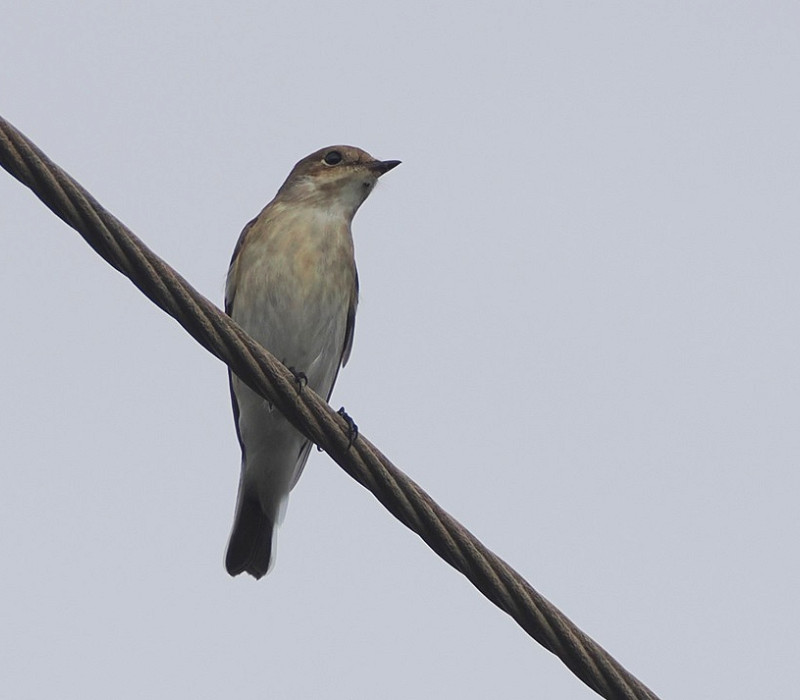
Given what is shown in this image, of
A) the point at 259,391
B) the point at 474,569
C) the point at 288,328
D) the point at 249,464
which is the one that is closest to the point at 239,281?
the point at 288,328

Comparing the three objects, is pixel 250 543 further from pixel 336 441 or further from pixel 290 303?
pixel 336 441

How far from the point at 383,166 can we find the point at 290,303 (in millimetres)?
1264

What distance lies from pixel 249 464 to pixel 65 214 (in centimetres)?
465

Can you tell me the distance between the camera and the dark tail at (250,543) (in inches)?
330

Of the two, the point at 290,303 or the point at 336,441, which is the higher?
the point at 290,303

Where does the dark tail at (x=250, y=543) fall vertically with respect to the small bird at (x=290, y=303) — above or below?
below

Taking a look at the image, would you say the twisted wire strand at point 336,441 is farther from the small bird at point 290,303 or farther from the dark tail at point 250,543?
the dark tail at point 250,543

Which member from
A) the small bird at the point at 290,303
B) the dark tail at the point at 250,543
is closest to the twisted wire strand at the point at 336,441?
the small bird at the point at 290,303

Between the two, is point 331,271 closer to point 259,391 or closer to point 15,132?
point 259,391

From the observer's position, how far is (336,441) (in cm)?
447

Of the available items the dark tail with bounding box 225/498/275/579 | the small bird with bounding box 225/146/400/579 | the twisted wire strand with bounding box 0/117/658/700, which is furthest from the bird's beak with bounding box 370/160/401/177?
the twisted wire strand with bounding box 0/117/658/700

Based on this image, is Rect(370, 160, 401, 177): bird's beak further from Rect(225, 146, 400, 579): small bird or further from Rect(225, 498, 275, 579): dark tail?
Rect(225, 498, 275, 579): dark tail

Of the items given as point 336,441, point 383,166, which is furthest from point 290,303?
point 336,441

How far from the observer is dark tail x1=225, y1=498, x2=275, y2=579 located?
8.38 metres
